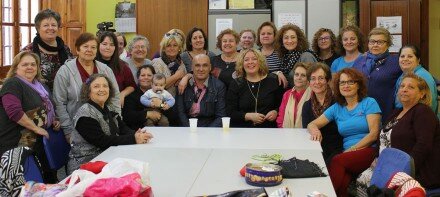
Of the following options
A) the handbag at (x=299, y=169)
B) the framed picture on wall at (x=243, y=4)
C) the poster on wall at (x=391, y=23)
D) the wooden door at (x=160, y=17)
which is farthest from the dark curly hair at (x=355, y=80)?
the wooden door at (x=160, y=17)

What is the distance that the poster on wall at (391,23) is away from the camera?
19.2 ft

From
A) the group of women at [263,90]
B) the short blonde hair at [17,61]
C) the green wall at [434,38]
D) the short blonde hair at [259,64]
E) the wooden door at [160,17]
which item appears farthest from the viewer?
the green wall at [434,38]

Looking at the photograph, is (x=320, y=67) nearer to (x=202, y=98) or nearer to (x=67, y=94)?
(x=202, y=98)

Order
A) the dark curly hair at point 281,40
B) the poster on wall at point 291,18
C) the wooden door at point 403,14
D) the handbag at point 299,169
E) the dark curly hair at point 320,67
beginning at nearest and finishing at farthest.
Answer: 1. the handbag at point 299,169
2. the dark curly hair at point 320,67
3. the dark curly hair at point 281,40
4. the wooden door at point 403,14
5. the poster on wall at point 291,18

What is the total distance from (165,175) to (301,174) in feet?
2.25

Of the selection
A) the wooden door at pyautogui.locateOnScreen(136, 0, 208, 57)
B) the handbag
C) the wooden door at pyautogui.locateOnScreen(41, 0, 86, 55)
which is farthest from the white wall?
the handbag

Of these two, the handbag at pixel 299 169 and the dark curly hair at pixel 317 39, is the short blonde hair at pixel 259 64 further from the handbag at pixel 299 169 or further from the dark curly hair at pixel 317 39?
the handbag at pixel 299 169

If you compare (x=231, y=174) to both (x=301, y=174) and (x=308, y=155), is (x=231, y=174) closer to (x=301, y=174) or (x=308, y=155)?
(x=301, y=174)

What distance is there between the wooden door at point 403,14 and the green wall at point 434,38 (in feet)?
4.64

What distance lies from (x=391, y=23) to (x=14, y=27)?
457 centimetres

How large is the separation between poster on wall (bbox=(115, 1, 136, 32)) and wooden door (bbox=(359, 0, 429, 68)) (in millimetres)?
3156

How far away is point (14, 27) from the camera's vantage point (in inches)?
239

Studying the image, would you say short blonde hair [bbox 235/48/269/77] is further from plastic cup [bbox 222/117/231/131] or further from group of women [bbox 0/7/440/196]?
plastic cup [bbox 222/117/231/131]

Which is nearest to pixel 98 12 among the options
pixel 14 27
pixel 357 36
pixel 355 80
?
pixel 14 27
